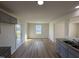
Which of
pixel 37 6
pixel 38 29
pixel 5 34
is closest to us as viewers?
pixel 37 6

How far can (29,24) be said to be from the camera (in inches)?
543

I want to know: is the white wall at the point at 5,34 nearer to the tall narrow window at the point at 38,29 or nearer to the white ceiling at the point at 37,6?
the white ceiling at the point at 37,6

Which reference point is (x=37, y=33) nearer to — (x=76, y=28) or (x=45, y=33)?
(x=45, y=33)

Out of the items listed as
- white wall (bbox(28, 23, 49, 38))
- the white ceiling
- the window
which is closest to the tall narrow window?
the window

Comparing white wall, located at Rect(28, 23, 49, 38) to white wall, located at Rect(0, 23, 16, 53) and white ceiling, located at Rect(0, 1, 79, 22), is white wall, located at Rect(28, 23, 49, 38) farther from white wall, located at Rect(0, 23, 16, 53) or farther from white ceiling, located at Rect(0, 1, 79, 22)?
white ceiling, located at Rect(0, 1, 79, 22)

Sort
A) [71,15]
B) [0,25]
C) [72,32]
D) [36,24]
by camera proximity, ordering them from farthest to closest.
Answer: [36,24], [72,32], [71,15], [0,25]

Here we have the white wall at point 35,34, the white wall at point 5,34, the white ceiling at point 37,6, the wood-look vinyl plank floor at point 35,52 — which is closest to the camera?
the white ceiling at point 37,6

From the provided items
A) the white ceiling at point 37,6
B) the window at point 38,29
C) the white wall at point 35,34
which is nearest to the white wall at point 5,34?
the white ceiling at point 37,6

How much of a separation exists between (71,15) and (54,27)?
5194 millimetres

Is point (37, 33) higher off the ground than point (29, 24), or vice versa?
point (29, 24)

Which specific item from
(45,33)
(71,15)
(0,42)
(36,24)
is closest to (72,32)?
(45,33)

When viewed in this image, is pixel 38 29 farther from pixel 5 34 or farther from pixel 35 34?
pixel 5 34

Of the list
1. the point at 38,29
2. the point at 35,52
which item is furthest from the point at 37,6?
the point at 38,29

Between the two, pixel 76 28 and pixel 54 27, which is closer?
pixel 54 27
